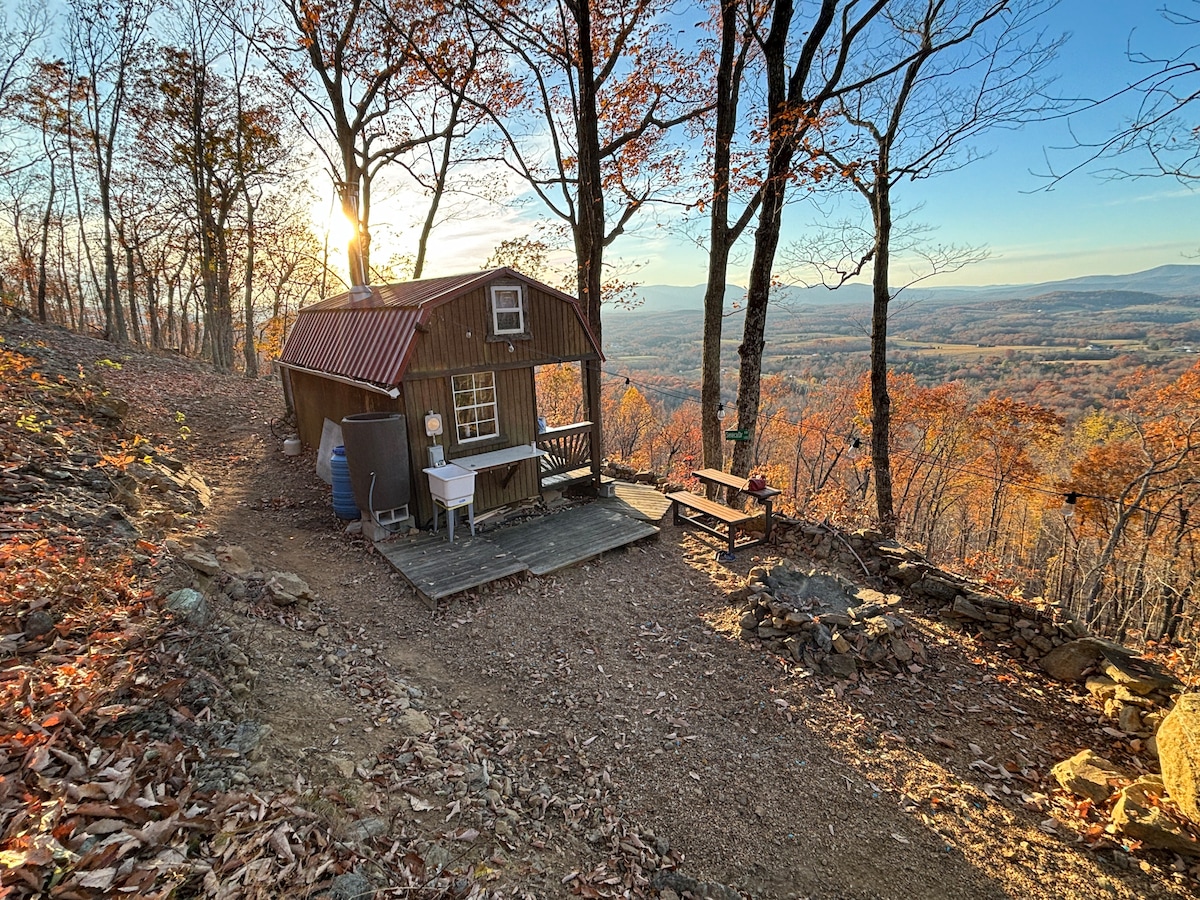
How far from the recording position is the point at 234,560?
5.98 metres

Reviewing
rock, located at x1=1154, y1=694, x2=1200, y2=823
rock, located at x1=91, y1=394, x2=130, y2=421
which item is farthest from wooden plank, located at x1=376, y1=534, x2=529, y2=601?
rock, located at x1=1154, y1=694, x2=1200, y2=823

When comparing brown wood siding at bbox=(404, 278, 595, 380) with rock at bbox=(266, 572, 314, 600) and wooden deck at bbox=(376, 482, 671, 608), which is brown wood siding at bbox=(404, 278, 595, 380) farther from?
rock at bbox=(266, 572, 314, 600)

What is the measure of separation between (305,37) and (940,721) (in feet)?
62.9

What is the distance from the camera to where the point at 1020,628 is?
5836 millimetres

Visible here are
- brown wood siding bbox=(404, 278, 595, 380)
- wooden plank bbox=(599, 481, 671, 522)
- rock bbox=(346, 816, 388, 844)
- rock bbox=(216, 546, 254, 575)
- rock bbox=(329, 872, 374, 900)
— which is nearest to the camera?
rock bbox=(329, 872, 374, 900)

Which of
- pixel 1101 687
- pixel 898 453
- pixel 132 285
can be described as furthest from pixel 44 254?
pixel 898 453

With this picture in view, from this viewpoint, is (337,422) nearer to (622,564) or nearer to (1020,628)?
(622,564)

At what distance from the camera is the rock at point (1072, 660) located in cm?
533

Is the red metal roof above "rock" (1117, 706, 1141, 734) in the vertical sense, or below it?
above

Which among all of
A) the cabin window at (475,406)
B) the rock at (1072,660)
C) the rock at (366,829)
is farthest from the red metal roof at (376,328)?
the rock at (1072,660)

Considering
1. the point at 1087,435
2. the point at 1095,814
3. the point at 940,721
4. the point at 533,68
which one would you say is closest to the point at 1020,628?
the point at 940,721

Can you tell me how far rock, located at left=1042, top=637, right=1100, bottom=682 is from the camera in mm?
5328

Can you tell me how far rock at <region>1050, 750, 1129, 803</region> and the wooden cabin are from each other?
708 cm

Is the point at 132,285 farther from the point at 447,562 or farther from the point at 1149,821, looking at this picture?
the point at 1149,821
